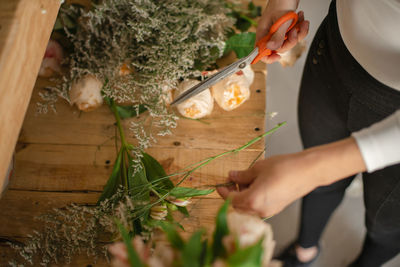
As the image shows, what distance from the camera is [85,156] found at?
816mm

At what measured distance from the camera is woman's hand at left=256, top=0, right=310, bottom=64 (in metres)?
0.70

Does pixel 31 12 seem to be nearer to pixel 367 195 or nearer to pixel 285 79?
pixel 367 195

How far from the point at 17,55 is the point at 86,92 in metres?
0.35

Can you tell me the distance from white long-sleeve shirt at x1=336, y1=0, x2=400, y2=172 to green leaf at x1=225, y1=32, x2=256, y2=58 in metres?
0.27

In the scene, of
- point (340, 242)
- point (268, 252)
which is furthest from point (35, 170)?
point (340, 242)

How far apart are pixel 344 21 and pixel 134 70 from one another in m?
0.52

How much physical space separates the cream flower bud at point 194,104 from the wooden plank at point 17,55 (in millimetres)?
344

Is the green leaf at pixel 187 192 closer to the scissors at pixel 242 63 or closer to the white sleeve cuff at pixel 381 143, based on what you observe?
the scissors at pixel 242 63

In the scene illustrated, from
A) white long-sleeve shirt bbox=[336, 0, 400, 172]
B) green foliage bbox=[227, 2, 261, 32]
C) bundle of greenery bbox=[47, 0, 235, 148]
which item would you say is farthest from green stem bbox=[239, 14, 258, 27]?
white long-sleeve shirt bbox=[336, 0, 400, 172]

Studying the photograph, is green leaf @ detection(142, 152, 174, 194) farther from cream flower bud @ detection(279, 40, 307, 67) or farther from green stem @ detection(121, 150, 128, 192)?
cream flower bud @ detection(279, 40, 307, 67)

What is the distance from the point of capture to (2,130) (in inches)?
18.1

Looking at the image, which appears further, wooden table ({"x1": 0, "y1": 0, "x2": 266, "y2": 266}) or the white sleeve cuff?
wooden table ({"x1": 0, "y1": 0, "x2": 266, "y2": 266})

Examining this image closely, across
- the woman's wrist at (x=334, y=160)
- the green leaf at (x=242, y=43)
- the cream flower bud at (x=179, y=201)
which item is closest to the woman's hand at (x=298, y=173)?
the woman's wrist at (x=334, y=160)

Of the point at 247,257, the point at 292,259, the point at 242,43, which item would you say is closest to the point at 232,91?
the point at 242,43
